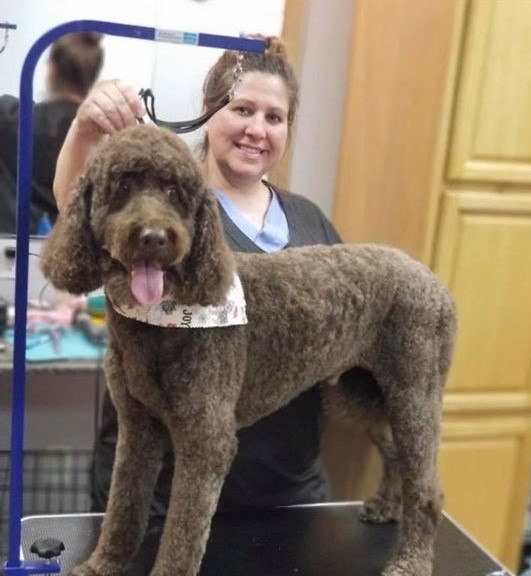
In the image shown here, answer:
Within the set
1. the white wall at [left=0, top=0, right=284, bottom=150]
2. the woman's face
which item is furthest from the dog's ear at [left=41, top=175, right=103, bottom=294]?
the woman's face

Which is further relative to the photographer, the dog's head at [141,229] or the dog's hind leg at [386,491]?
the dog's hind leg at [386,491]

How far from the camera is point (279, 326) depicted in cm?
112

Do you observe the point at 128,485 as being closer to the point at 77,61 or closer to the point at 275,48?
the point at 275,48

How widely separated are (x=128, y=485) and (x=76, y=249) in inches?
15.8

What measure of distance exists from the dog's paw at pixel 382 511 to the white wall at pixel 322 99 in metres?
0.80

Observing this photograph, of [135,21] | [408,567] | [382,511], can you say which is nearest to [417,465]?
[408,567]

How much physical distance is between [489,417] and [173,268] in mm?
1065

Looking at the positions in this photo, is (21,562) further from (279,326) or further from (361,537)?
(361,537)

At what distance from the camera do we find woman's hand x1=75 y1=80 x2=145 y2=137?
961mm

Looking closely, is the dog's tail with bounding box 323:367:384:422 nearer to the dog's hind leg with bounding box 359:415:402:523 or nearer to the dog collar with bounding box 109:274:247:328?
the dog's hind leg with bounding box 359:415:402:523

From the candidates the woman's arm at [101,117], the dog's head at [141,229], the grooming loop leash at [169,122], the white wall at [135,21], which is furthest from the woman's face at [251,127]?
the dog's head at [141,229]

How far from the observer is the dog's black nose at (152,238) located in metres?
0.84

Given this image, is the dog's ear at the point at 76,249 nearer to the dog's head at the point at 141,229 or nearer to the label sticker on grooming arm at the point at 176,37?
the dog's head at the point at 141,229

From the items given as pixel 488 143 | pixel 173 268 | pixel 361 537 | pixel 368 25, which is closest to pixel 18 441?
pixel 173 268
